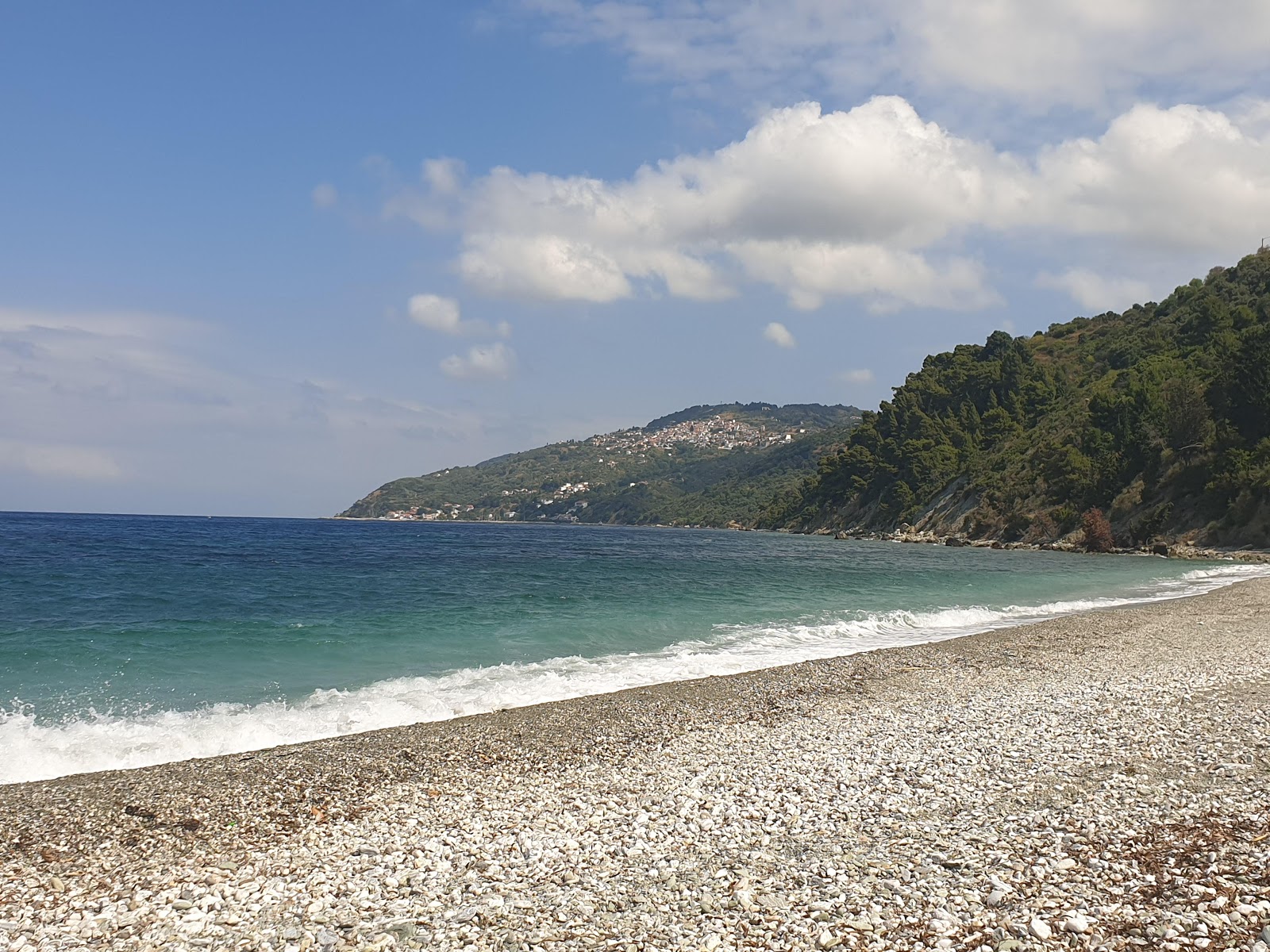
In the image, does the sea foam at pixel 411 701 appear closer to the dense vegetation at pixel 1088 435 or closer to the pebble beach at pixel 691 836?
the pebble beach at pixel 691 836

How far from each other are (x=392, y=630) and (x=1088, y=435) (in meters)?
86.0

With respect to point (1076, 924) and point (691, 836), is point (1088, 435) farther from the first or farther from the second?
point (1076, 924)

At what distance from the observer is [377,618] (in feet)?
92.0

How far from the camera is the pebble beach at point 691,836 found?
6414 millimetres

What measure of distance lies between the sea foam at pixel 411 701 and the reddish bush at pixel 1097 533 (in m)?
54.8

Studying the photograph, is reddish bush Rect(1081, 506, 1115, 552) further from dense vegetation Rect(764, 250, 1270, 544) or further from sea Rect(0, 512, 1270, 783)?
sea Rect(0, 512, 1270, 783)

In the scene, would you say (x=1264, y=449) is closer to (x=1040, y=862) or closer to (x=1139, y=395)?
(x=1139, y=395)

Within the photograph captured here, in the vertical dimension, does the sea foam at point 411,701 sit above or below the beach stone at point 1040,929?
below

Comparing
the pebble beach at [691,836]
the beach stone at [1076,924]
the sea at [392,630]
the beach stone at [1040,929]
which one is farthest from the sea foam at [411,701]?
the beach stone at [1076,924]

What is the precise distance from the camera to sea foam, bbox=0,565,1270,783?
1280 cm

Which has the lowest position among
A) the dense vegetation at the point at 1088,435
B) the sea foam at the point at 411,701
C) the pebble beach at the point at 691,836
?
the sea foam at the point at 411,701

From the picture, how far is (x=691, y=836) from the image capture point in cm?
835

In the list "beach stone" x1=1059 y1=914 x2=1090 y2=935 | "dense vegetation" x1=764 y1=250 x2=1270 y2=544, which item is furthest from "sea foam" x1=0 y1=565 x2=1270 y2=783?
"dense vegetation" x1=764 y1=250 x2=1270 y2=544

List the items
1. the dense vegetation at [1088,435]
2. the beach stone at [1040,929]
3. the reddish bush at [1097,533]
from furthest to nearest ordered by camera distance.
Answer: the reddish bush at [1097,533] < the dense vegetation at [1088,435] < the beach stone at [1040,929]
